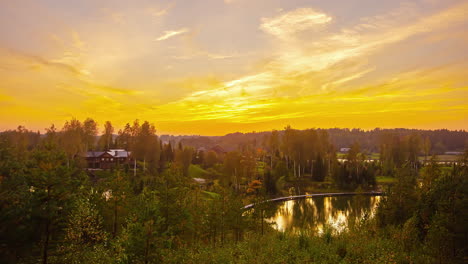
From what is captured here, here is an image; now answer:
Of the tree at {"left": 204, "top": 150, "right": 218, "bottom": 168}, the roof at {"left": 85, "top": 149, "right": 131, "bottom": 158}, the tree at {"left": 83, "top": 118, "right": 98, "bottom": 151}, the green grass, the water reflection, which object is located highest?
the tree at {"left": 83, "top": 118, "right": 98, "bottom": 151}

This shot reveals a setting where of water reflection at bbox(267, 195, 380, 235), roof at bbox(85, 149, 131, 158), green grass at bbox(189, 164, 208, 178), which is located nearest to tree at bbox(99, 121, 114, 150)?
roof at bbox(85, 149, 131, 158)

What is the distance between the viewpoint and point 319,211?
4275 cm

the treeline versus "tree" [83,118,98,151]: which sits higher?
"tree" [83,118,98,151]

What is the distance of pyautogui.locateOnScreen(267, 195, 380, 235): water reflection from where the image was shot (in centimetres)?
3497

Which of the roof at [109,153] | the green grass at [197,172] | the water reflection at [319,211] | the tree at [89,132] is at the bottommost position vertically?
the water reflection at [319,211]

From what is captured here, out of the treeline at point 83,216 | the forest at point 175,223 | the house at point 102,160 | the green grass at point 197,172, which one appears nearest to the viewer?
the treeline at point 83,216

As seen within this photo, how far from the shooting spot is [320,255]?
54.7 feet

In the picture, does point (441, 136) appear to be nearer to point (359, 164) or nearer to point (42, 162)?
point (359, 164)

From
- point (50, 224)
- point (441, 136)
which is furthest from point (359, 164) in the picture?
point (441, 136)

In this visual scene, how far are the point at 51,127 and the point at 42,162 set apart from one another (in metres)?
73.8

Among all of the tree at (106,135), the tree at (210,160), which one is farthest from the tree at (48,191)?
the tree at (106,135)

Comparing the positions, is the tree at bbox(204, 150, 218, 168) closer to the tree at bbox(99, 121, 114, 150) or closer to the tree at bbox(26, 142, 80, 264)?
the tree at bbox(99, 121, 114, 150)

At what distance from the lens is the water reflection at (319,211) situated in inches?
1377

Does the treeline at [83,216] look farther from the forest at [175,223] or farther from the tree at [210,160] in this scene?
the tree at [210,160]
